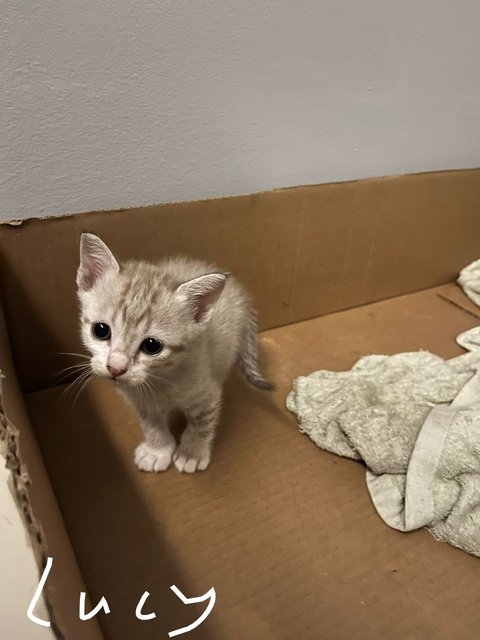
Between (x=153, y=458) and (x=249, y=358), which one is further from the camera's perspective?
(x=249, y=358)

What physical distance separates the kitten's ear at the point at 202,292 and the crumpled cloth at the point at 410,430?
46 cm

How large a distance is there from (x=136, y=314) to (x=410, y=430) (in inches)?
26.0

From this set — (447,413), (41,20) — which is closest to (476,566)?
(447,413)

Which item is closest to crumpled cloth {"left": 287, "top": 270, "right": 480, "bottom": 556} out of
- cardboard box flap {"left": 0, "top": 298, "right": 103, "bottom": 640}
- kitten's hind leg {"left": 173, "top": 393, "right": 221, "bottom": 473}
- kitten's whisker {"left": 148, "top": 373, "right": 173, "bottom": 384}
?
kitten's hind leg {"left": 173, "top": 393, "right": 221, "bottom": 473}

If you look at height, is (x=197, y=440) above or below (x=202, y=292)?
below

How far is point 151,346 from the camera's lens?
79 centimetres

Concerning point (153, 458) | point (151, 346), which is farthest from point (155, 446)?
point (151, 346)

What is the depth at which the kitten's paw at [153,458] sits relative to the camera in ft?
3.36

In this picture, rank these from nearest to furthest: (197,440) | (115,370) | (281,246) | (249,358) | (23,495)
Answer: (23,495)
(115,370)
(197,440)
(249,358)
(281,246)

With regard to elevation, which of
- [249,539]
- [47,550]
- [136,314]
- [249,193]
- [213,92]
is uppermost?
[213,92]

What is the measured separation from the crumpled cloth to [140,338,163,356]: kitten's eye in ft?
1.61

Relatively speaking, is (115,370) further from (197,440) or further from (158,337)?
(197,440)

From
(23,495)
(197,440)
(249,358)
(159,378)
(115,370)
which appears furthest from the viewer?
(249,358)

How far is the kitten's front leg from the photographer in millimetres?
1000
